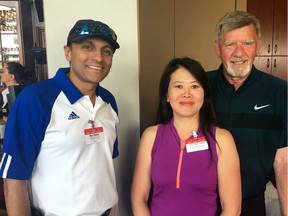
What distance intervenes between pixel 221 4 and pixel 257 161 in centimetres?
183

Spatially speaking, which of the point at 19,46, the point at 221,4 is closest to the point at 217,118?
the point at 221,4

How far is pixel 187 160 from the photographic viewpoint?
118 centimetres

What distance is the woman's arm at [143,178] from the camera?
1.25 meters

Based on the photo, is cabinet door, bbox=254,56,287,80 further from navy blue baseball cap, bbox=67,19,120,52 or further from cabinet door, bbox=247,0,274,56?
navy blue baseball cap, bbox=67,19,120,52

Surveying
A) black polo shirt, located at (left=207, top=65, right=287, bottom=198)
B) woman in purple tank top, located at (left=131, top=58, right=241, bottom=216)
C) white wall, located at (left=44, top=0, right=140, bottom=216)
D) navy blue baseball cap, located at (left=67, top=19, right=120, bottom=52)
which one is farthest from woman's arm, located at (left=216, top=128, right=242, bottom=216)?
navy blue baseball cap, located at (left=67, top=19, right=120, bottom=52)

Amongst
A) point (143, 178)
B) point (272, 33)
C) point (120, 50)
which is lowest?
point (143, 178)

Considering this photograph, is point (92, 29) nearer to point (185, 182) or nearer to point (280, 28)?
point (185, 182)

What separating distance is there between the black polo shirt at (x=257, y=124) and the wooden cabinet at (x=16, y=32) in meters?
3.40

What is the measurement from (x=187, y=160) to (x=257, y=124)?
1.38 ft

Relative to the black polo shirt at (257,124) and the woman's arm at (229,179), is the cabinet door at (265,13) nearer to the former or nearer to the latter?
the black polo shirt at (257,124)

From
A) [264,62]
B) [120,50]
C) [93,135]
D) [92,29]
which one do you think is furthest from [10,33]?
[264,62]

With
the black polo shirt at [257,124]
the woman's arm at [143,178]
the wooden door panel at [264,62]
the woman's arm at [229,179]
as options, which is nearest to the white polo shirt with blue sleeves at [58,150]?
the woman's arm at [143,178]

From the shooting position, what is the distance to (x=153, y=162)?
1.23 meters

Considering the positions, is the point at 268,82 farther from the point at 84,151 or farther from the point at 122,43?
the point at 84,151
